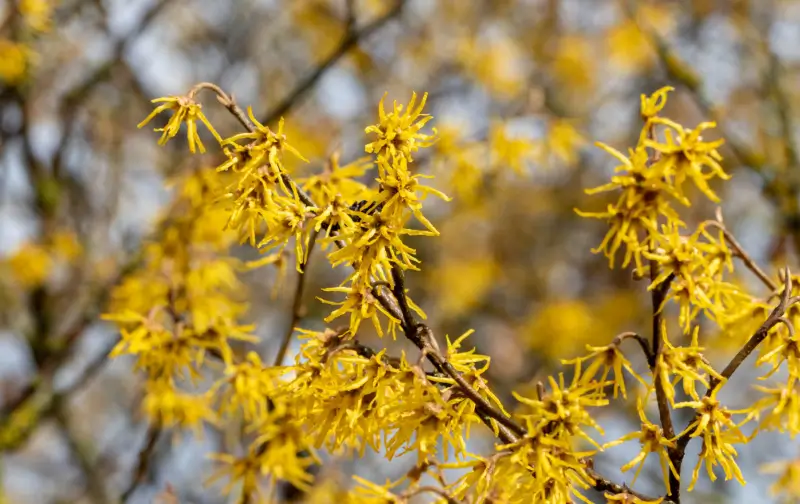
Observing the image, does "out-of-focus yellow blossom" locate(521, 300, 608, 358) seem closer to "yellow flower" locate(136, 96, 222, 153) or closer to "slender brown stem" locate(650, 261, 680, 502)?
"slender brown stem" locate(650, 261, 680, 502)

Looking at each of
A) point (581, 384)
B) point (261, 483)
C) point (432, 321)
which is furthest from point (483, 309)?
point (581, 384)

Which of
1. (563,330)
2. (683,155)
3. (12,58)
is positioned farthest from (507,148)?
(563,330)

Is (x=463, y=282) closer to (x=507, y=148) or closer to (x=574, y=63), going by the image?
(x=574, y=63)

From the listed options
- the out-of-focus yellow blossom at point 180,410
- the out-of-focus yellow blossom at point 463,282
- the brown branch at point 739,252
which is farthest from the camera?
the out-of-focus yellow blossom at point 463,282

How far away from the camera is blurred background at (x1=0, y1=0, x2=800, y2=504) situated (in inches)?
160

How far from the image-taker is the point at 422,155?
11.3 feet

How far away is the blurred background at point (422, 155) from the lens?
406 cm

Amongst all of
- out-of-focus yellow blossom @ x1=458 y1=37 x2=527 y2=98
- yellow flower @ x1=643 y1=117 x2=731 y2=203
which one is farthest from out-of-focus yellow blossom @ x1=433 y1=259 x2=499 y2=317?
yellow flower @ x1=643 y1=117 x2=731 y2=203

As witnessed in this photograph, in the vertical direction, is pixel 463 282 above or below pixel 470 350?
below

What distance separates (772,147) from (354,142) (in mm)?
3215

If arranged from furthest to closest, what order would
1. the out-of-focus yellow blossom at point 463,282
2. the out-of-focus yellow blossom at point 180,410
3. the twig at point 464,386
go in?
the out-of-focus yellow blossom at point 463,282
the out-of-focus yellow blossom at point 180,410
the twig at point 464,386

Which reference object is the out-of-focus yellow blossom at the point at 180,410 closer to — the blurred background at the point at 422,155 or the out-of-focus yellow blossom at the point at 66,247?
the blurred background at the point at 422,155

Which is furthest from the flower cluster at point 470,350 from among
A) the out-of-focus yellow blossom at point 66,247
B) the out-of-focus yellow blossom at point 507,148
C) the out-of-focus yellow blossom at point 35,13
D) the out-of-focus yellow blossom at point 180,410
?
the out-of-focus yellow blossom at point 66,247

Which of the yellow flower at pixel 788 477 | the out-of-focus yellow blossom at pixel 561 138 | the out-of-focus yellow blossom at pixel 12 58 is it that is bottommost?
the yellow flower at pixel 788 477
